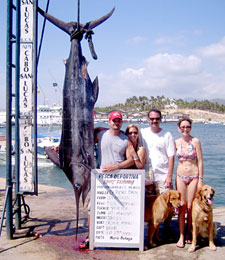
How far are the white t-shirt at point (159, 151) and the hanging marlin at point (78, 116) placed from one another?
0.62 m

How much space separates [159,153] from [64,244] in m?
1.43

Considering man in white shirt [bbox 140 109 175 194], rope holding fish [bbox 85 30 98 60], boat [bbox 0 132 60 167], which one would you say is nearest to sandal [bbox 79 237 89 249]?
man in white shirt [bbox 140 109 175 194]

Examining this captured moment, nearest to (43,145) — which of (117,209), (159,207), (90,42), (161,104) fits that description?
(90,42)

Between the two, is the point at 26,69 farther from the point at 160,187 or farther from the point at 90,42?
the point at 160,187

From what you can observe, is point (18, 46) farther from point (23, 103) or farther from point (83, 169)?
point (83, 169)

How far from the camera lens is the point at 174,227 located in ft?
12.5

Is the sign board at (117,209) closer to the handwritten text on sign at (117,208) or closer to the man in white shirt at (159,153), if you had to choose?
the handwritten text on sign at (117,208)

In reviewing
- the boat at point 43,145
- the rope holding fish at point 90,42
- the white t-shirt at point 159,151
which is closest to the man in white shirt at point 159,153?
the white t-shirt at point 159,151

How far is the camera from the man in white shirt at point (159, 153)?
3.16 meters

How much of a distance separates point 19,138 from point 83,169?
0.87 m

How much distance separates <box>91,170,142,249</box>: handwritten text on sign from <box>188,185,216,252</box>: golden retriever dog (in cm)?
56

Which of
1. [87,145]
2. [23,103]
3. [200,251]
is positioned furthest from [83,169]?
[200,251]

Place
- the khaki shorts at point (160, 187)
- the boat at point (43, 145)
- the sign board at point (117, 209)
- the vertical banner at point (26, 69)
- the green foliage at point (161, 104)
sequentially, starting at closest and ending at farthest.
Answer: the sign board at point (117, 209)
the khaki shorts at point (160, 187)
the vertical banner at point (26, 69)
the boat at point (43, 145)
the green foliage at point (161, 104)

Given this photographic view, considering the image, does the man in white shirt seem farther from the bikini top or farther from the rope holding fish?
the rope holding fish
